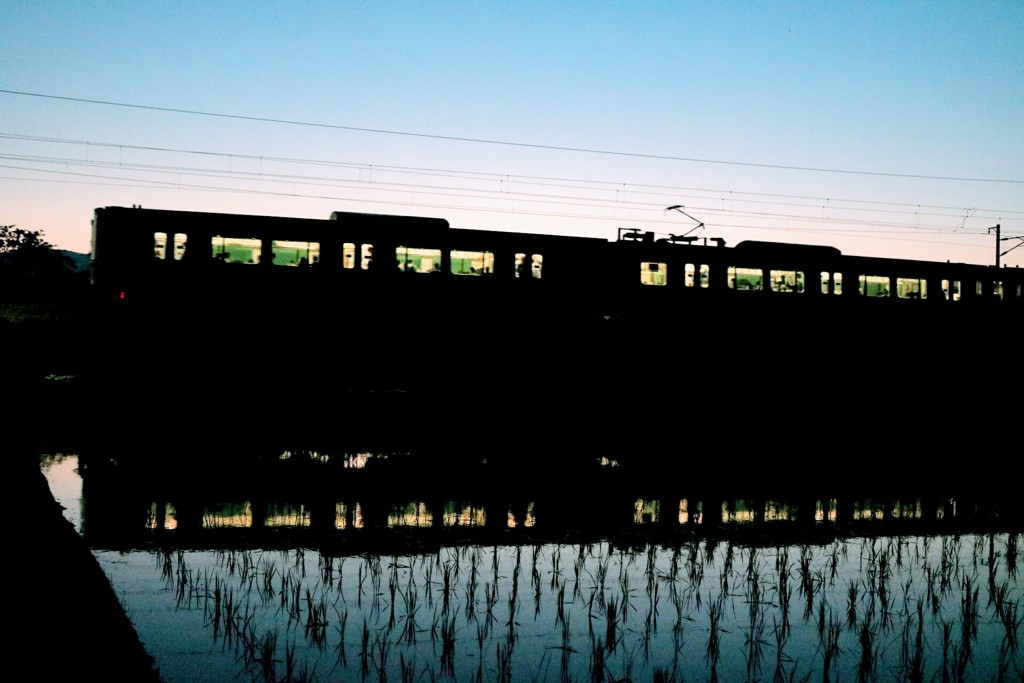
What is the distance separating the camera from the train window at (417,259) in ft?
79.6

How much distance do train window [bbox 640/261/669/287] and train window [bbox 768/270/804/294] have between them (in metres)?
3.72

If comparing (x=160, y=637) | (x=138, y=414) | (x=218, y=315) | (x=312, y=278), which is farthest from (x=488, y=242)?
(x=160, y=637)

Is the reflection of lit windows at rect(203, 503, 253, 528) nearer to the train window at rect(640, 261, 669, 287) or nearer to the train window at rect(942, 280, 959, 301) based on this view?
the train window at rect(640, 261, 669, 287)

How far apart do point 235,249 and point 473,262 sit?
666 cm

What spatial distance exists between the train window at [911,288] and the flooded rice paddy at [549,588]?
18.8 meters

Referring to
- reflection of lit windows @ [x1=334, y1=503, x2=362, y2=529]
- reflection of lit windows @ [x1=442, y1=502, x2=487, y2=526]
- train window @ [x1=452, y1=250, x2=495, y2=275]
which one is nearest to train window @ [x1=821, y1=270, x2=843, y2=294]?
train window @ [x1=452, y1=250, x2=495, y2=275]

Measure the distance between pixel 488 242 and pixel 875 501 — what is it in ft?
47.2

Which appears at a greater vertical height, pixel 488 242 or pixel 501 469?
pixel 488 242

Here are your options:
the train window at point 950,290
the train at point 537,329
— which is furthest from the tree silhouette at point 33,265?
the train window at point 950,290

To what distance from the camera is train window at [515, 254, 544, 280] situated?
25.3m

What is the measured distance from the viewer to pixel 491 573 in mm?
8648

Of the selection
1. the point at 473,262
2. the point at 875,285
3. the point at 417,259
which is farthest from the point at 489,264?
the point at 875,285

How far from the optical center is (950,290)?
1196 inches

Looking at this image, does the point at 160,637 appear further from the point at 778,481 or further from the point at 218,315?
the point at 218,315
